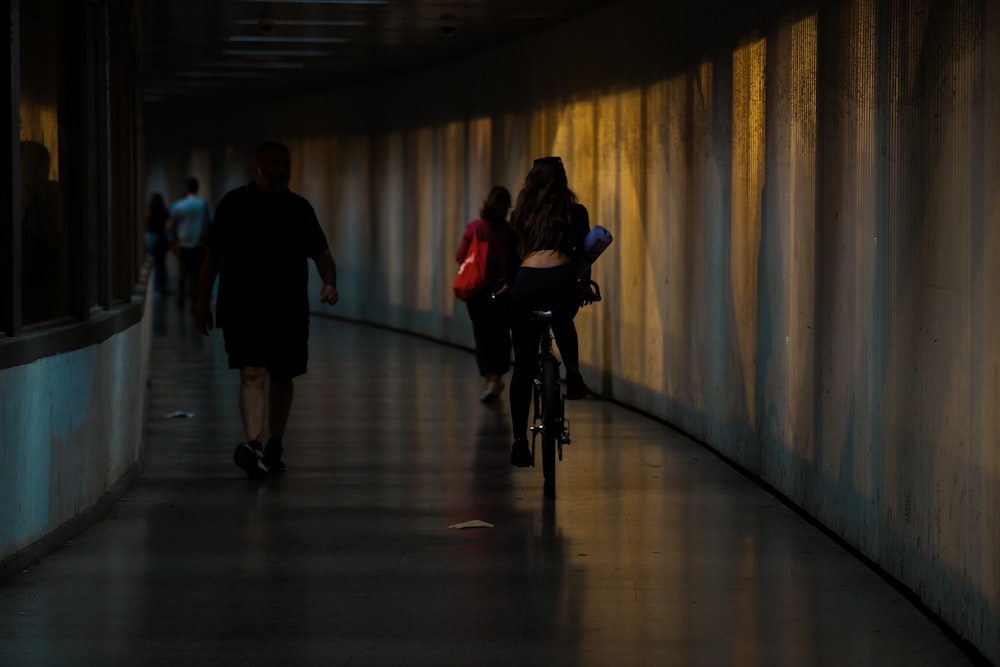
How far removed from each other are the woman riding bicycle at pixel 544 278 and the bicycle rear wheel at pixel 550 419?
97 mm

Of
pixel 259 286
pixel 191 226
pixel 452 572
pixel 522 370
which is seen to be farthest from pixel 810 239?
pixel 191 226

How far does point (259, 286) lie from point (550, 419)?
1891mm

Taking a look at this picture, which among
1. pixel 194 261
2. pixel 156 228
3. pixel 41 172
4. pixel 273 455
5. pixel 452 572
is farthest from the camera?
pixel 156 228

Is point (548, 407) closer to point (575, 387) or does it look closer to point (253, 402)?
point (575, 387)

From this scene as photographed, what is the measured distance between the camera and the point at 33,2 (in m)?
8.09

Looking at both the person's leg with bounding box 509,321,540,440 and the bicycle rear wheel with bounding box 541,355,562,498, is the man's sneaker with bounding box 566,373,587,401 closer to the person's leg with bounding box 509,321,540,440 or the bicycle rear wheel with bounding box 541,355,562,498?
the bicycle rear wheel with bounding box 541,355,562,498

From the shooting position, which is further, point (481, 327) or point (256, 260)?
point (481, 327)

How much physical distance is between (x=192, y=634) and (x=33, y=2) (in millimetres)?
3390

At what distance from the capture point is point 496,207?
45.9ft

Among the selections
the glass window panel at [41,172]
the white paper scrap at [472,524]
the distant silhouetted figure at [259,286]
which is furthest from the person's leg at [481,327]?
the glass window panel at [41,172]

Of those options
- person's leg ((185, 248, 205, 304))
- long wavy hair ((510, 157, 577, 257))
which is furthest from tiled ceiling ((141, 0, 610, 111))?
long wavy hair ((510, 157, 577, 257))

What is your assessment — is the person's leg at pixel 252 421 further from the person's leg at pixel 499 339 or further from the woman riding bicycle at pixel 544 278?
the person's leg at pixel 499 339

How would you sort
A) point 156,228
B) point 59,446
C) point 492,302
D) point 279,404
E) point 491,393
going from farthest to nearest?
point 156,228 → point 491,393 → point 492,302 → point 279,404 → point 59,446

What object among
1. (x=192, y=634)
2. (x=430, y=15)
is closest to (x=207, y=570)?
(x=192, y=634)
